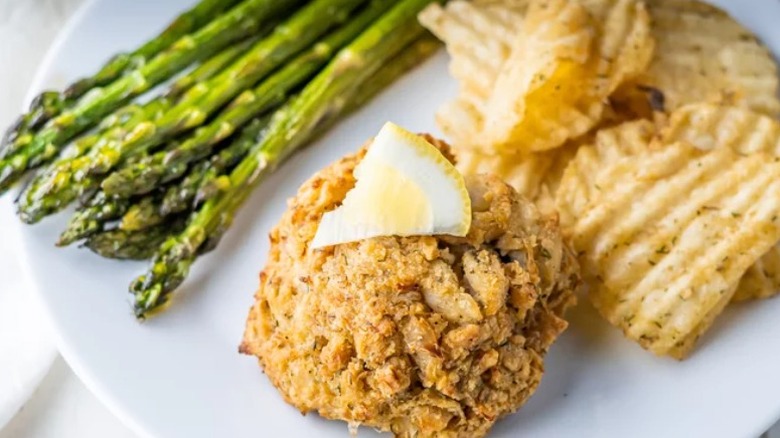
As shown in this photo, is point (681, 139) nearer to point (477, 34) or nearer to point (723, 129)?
point (723, 129)

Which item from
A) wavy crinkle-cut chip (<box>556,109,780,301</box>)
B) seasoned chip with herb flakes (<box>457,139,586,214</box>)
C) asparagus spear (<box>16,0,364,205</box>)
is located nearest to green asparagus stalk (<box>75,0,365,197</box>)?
asparagus spear (<box>16,0,364,205</box>)

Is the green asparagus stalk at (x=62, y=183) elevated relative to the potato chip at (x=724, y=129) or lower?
elevated

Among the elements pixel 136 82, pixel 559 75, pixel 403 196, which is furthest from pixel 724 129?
pixel 136 82

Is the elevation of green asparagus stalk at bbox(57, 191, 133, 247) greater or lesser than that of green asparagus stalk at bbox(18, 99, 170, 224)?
lesser

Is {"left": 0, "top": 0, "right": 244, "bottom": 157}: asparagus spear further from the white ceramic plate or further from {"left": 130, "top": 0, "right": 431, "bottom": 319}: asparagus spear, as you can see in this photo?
{"left": 130, "top": 0, "right": 431, "bottom": 319}: asparagus spear

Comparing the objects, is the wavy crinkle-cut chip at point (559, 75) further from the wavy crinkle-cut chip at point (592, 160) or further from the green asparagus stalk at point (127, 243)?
the green asparagus stalk at point (127, 243)

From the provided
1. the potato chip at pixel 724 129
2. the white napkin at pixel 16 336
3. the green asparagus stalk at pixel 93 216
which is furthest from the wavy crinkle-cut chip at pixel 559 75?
the white napkin at pixel 16 336

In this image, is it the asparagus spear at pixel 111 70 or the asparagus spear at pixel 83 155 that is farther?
the asparagus spear at pixel 111 70
